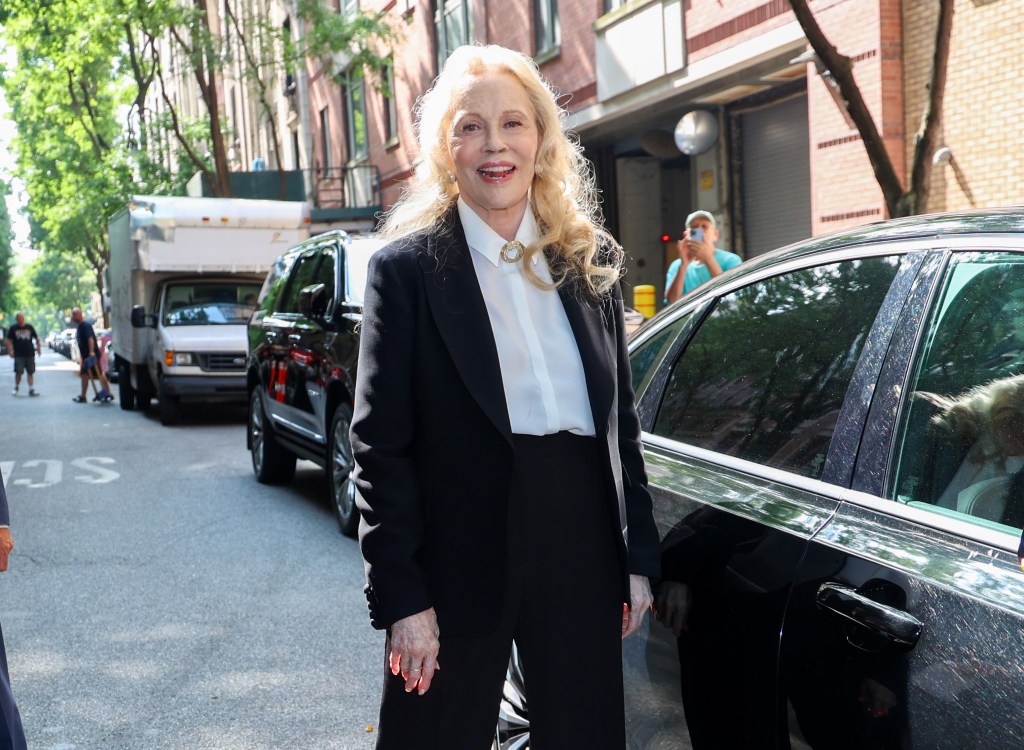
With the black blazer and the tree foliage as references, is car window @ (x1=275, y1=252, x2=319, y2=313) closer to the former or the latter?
the black blazer

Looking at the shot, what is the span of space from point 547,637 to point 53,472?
1019 centimetres

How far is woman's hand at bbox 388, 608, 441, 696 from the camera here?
2.24m

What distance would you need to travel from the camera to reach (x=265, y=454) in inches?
395

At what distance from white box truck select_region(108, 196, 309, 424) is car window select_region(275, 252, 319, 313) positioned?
617 centimetres

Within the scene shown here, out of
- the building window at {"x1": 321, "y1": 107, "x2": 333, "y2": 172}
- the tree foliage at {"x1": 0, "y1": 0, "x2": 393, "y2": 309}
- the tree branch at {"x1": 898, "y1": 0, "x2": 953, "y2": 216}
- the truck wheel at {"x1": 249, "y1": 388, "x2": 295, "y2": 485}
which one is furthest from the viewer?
the building window at {"x1": 321, "y1": 107, "x2": 333, "y2": 172}

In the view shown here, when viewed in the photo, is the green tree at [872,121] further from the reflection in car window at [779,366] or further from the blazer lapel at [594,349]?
the blazer lapel at [594,349]

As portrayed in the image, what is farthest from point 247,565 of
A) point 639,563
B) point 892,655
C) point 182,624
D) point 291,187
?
point 291,187

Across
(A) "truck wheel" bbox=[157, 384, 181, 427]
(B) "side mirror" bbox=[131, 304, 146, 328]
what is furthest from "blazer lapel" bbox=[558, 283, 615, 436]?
(B) "side mirror" bbox=[131, 304, 146, 328]

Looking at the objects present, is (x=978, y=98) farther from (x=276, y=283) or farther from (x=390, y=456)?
(x=390, y=456)

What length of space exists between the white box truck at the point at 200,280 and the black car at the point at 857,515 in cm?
1339

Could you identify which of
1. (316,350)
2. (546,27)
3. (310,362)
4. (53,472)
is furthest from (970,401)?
(546,27)

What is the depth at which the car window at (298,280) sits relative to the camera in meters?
9.12

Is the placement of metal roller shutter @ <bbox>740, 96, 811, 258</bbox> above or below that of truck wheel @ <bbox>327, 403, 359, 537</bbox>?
above

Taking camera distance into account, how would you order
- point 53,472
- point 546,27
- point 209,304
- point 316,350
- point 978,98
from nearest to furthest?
point 316,350
point 978,98
point 53,472
point 209,304
point 546,27
